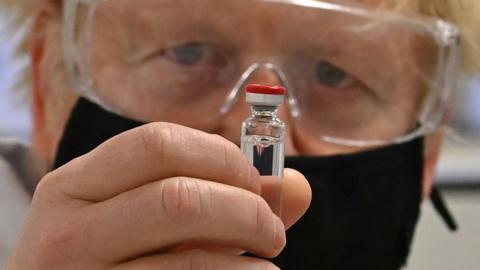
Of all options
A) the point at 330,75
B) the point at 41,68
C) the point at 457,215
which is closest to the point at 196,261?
the point at 330,75

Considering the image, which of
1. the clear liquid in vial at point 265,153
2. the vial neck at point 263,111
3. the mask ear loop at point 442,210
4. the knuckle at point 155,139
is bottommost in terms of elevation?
the mask ear loop at point 442,210

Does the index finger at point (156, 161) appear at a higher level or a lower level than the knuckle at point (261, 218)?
higher

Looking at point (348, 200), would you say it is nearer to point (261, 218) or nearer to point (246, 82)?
point (246, 82)

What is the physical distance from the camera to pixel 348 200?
1109 millimetres

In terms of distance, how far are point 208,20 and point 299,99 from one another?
0.19m

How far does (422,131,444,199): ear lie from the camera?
1391 mm

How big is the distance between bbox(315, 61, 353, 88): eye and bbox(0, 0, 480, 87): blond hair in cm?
13

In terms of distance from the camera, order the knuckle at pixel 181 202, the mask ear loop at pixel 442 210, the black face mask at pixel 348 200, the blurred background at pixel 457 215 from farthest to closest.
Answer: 1. the blurred background at pixel 457 215
2. the mask ear loop at pixel 442 210
3. the black face mask at pixel 348 200
4. the knuckle at pixel 181 202

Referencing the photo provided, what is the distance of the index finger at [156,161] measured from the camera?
0.58 m

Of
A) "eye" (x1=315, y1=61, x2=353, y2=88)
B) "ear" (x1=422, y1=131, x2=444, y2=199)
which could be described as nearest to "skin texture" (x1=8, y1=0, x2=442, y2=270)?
"eye" (x1=315, y1=61, x2=353, y2=88)

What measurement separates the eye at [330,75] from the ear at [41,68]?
0.43m

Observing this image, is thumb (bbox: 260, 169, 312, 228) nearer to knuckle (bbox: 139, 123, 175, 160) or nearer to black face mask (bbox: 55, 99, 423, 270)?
knuckle (bbox: 139, 123, 175, 160)

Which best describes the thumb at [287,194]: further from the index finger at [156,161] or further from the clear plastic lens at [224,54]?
the clear plastic lens at [224,54]

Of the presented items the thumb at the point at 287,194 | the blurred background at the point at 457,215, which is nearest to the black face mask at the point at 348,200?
the thumb at the point at 287,194
